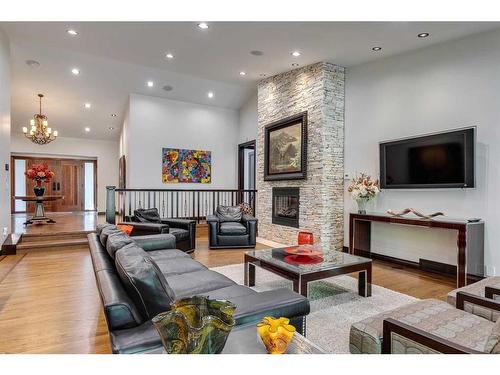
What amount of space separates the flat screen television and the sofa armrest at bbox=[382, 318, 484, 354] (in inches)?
131

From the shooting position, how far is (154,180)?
8.23 m

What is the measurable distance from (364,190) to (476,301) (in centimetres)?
310

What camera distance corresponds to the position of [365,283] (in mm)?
3285

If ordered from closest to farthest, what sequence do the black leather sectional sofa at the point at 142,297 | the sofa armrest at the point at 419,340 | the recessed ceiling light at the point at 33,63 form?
the sofa armrest at the point at 419,340
the black leather sectional sofa at the point at 142,297
the recessed ceiling light at the point at 33,63

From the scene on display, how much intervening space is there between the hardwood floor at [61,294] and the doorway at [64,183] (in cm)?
717

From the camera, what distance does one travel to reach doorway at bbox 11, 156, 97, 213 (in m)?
11.0

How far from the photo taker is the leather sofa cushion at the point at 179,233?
5007mm

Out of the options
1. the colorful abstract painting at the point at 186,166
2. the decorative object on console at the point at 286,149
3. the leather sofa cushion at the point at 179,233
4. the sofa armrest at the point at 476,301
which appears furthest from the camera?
the colorful abstract painting at the point at 186,166

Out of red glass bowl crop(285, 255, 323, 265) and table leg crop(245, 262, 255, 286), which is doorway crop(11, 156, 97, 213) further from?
red glass bowl crop(285, 255, 323, 265)

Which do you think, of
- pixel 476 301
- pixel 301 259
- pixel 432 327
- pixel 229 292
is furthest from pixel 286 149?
pixel 432 327

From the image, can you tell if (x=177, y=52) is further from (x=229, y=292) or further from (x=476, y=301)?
(x=476, y=301)

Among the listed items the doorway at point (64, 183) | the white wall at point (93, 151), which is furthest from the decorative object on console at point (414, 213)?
the doorway at point (64, 183)

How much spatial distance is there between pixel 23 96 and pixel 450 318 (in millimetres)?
10007

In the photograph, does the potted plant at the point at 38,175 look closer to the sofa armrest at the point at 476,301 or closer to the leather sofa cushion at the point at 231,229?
the leather sofa cushion at the point at 231,229
